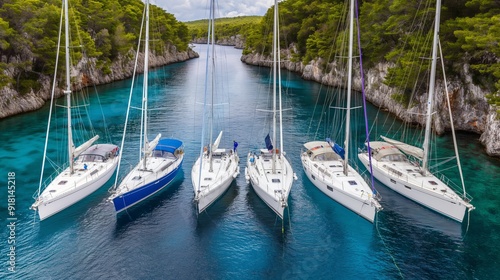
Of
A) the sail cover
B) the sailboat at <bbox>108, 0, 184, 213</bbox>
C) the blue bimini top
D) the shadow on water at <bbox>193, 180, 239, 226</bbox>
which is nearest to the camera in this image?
the shadow on water at <bbox>193, 180, 239, 226</bbox>

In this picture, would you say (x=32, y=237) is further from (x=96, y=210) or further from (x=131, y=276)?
(x=131, y=276)

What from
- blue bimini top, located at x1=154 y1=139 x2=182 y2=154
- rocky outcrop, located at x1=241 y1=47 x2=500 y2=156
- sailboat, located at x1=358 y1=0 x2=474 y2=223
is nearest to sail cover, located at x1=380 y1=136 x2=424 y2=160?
sailboat, located at x1=358 y1=0 x2=474 y2=223

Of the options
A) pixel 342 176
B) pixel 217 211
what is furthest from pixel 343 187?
pixel 217 211

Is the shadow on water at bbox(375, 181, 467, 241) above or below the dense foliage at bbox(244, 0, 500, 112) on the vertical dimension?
below

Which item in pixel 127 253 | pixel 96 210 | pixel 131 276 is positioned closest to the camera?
pixel 131 276

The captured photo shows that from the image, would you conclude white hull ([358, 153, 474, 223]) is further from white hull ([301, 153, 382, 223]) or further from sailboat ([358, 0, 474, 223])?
white hull ([301, 153, 382, 223])

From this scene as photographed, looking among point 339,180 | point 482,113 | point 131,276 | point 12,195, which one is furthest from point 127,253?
point 482,113

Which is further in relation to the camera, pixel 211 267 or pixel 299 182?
pixel 299 182

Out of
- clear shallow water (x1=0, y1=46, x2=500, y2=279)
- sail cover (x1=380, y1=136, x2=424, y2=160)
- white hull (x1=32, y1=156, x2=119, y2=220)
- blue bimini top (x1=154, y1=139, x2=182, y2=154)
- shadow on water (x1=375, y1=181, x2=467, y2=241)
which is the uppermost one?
sail cover (x1=380, y1=136, x2=424, y2=160)
